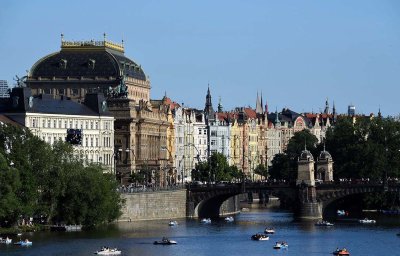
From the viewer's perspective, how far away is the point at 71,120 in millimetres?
190250

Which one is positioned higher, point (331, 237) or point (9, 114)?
point (9, 114)

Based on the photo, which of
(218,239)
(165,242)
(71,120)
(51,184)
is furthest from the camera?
(71,120)

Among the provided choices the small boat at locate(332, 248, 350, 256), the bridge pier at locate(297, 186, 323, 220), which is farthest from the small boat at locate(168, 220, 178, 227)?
the small boat at locate(332, 248, 350, 256)

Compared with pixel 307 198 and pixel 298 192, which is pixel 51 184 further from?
pixel 307 198

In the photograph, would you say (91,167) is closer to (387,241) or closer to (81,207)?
(81,207)

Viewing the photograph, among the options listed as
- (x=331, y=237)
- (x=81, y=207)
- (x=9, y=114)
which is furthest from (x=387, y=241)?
(x=9, y=114)

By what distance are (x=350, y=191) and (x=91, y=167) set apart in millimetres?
31961

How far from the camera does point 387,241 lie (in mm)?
152750

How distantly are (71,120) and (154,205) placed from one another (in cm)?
1687

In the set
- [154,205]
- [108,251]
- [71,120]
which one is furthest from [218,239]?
[71,120]

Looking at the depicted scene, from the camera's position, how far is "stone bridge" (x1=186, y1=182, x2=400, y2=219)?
182 metres

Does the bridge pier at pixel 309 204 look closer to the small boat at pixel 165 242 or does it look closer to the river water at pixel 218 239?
the river water at pixel 218 239

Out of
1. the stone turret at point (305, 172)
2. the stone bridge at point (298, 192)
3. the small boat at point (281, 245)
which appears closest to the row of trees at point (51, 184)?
the small boat at point (281, 245)

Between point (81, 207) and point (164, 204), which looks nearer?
point (81, 207)
